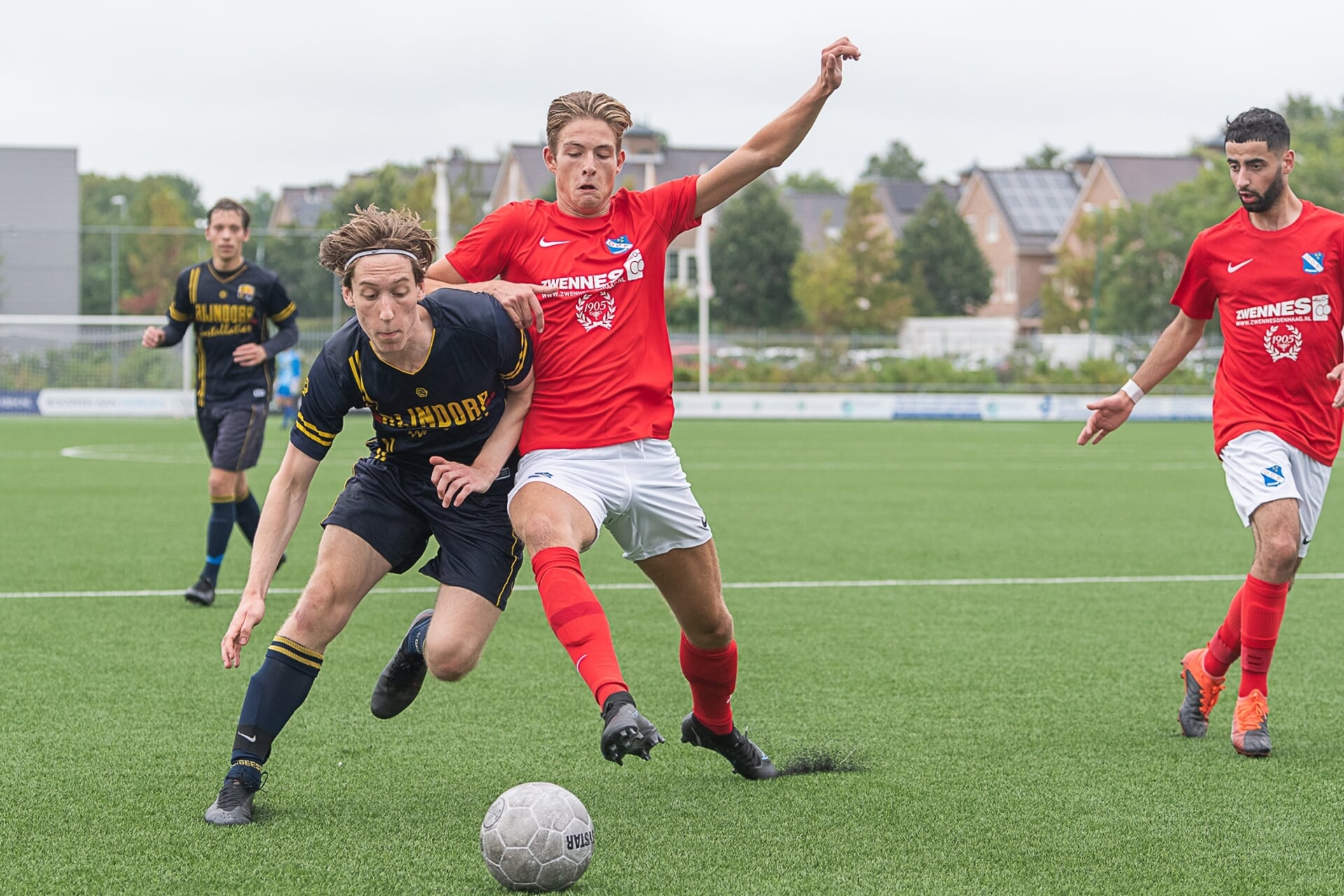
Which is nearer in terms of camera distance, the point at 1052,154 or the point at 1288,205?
the point at 1288,205

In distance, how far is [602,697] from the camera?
3939 millimetres

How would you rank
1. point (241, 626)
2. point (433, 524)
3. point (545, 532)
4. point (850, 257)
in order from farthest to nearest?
point (850, 257) < point (433, 524) < point (545, 532) < point (241, 626)

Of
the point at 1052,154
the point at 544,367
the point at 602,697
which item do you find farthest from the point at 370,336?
the point at 1052,154

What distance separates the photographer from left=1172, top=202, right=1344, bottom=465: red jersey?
→ 5570 millimetres

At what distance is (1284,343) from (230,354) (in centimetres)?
629

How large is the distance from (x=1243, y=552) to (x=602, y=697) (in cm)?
914

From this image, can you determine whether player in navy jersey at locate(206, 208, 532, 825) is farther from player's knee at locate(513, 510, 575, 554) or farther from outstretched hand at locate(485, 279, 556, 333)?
player's knee at locate(513, 510, 575, 554)

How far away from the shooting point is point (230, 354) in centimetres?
917

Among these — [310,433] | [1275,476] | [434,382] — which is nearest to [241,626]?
[310,433]

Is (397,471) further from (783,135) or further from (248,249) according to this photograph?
(248,249)

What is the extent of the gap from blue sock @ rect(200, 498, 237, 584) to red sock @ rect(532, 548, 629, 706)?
16.6 feet

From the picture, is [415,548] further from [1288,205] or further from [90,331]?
[90,331]

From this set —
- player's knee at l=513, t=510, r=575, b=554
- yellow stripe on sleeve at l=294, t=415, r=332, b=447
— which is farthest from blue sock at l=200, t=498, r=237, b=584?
player's knee at l=513, t=510, r=575, b=554

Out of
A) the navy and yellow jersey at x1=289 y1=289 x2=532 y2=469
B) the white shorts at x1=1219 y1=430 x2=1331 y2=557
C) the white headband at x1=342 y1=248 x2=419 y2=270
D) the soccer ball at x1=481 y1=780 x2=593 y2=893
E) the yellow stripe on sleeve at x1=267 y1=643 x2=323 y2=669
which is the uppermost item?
the white headband at x1=342 y1=248 x2=419 y2=270
